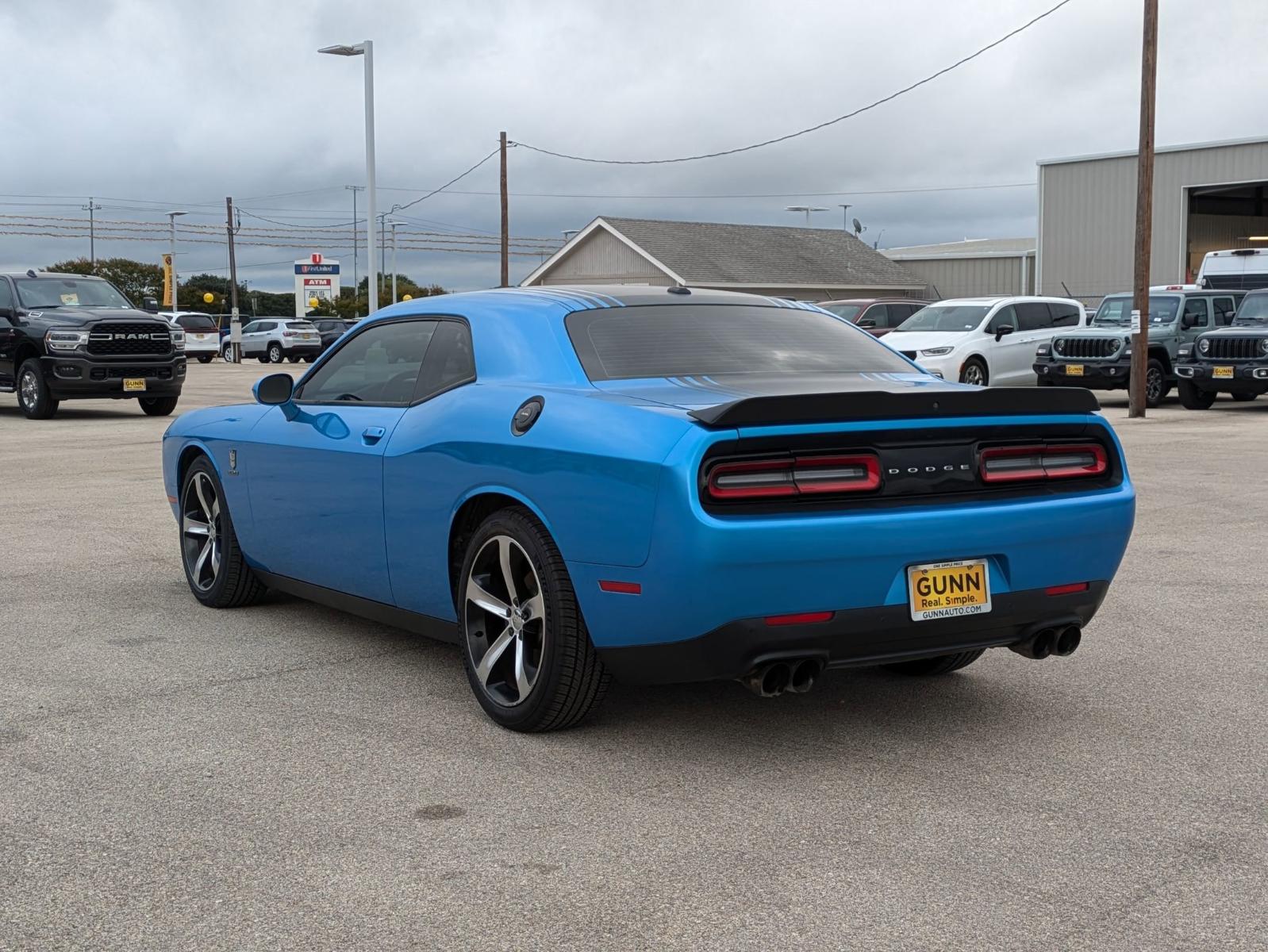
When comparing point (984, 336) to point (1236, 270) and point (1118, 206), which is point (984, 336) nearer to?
point (1236, 270)

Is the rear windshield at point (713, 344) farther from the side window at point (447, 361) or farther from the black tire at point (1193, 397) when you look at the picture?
the black tire at point (1193, 397)

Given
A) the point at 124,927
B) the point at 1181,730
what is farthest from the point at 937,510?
the point at 124,927

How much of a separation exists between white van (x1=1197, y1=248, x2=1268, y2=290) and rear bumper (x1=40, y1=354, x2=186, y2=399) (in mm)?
19405

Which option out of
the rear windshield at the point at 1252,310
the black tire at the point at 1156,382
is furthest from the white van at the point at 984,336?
the rear windshield at the point at 1252,310

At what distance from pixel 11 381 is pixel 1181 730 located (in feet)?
62.3

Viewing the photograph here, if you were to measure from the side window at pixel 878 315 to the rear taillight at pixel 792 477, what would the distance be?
2600cm

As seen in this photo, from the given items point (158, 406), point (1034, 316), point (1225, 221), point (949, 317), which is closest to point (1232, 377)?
point (1034, 316)

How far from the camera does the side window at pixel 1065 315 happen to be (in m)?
25.5

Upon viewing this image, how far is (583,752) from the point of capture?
4605 millimetres

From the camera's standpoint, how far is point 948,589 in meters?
4.41

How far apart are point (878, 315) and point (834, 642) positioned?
88.1ft

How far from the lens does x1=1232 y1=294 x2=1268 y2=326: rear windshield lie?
22.6 m

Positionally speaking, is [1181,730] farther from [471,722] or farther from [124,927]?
[124,927]

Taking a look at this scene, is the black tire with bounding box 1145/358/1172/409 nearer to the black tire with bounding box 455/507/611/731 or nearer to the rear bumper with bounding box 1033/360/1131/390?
the rear bumper with bounding box 1033/360/1131/390
